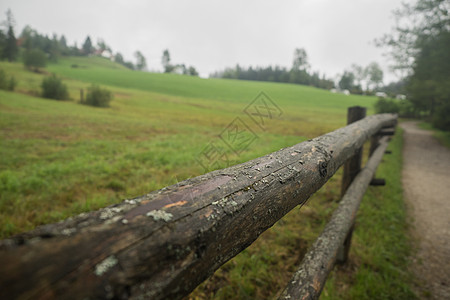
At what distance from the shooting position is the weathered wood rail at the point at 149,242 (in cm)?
43

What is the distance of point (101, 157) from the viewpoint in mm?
6566

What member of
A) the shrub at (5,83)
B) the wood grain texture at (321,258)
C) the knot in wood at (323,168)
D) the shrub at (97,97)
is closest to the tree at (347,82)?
the shrub at (97,97)

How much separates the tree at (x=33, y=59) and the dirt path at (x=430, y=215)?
7002 cm

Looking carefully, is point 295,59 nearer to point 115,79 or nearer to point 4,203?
point 115,79

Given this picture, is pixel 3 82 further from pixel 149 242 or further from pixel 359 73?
pixel 359 73

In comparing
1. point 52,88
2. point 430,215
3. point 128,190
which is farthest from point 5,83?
point 430,215

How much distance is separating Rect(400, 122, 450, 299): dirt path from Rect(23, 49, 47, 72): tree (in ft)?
230

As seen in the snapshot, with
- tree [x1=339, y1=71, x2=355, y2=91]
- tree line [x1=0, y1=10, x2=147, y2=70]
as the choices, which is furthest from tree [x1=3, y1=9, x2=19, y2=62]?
tree [x1=339, y1=71, x2=355, y2=91]

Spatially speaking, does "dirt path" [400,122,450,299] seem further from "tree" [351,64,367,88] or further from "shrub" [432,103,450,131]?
"tree" [351,64,367,88]

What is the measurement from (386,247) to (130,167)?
5654mm

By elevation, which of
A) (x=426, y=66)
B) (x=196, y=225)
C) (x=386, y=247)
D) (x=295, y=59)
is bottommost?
(x=386, y=247)

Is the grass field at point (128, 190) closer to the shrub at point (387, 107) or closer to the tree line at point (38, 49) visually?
the shrub at point (387, 107)

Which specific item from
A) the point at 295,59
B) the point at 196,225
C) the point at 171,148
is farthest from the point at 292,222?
the point at 295,59

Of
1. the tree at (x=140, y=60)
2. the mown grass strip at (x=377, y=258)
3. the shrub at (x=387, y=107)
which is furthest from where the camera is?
the tree at (x=140, y=60)
